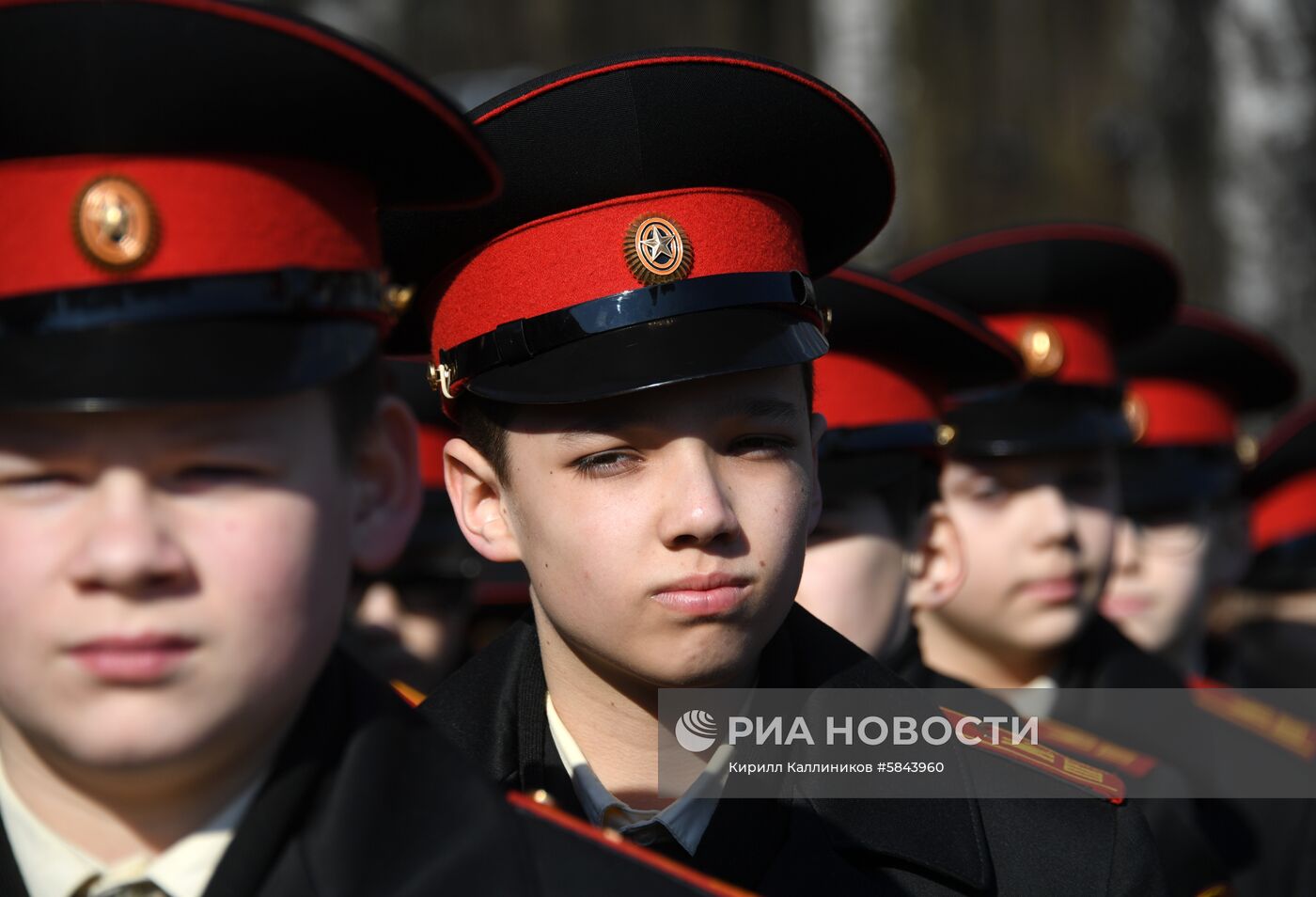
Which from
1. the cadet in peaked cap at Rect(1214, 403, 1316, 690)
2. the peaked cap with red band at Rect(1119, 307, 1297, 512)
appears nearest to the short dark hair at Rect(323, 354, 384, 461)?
the peaked cap with red band at Rect(1119, 307, 1297, 512)

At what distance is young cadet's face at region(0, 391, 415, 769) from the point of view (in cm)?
157

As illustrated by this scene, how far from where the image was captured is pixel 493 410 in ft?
8.22

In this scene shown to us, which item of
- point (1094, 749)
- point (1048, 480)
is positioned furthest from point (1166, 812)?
point (1048, 480)

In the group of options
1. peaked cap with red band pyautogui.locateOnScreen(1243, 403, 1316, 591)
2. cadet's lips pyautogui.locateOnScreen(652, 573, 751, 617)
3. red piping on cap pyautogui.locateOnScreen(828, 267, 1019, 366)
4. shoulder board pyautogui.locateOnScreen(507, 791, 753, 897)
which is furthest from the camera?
peaked cap with red band pyautogui.locateOnScreen(1243, 403, 1316, 591)

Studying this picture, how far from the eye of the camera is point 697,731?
8.29 feet

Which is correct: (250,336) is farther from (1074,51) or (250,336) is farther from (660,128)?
(1074,51)

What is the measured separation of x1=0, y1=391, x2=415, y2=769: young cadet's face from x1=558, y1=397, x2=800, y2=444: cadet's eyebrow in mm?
717

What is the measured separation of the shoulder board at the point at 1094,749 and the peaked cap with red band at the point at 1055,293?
2.53 ft

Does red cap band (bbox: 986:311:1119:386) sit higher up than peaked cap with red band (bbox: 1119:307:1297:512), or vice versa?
peaked cap with red band (bbox: 1119:307:1297:512)

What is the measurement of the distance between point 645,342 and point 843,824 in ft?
2.70

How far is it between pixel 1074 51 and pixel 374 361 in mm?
7584

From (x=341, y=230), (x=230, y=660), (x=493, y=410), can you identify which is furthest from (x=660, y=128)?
(x=230, y=660)

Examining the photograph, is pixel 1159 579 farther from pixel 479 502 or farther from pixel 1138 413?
pixel 479 502

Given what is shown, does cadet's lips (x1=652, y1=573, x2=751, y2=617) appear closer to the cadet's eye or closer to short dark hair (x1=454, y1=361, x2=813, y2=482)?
the cadet's eye
